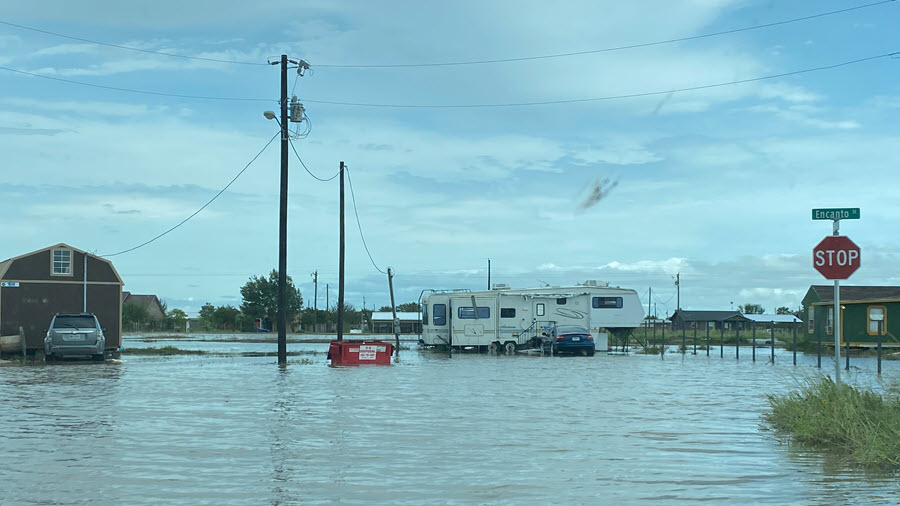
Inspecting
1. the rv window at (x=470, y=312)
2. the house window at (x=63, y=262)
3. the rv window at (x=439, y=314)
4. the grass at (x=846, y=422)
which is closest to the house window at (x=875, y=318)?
the rv window at (x=470, y=312)

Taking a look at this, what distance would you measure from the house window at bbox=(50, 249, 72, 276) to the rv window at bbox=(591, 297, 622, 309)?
2403 cm

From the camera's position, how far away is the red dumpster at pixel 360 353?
35000mm

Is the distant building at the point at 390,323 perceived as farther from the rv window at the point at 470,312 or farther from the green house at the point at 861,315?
the rv window at the point at 470,312

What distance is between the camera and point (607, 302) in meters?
48.2

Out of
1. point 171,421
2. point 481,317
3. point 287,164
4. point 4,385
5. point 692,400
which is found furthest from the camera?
point 481,317

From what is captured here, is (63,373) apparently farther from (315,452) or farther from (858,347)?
(858,347)

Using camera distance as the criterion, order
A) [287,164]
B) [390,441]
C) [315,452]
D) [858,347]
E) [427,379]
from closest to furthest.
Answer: [315,452] → [390,441] → [427,379] → [287,164] → [858,347]

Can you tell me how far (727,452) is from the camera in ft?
41.3

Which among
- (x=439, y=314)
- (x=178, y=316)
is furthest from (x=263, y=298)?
(x=439, y=314)

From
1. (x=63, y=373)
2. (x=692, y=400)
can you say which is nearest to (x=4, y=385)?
(x=63, y=373)

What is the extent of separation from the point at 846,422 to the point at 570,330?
3273cm

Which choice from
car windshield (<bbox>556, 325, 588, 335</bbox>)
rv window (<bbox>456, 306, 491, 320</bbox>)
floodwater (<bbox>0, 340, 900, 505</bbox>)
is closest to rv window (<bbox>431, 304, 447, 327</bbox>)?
rv window (<bbox>456, 306, 491, 320</bbox>)

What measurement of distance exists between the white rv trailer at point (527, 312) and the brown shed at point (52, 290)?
16.3 meters

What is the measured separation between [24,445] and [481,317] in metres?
35.6
